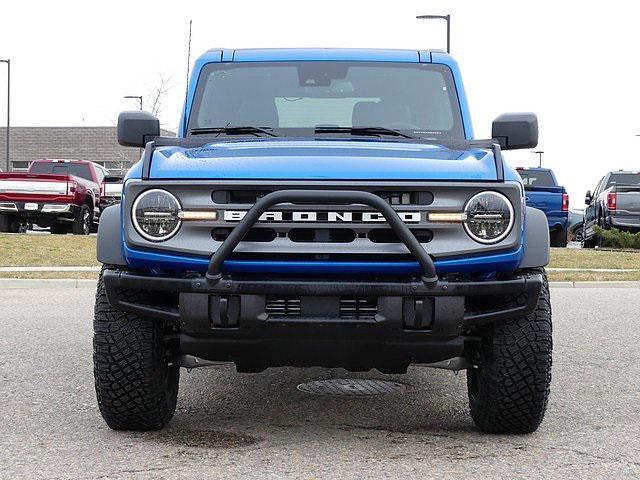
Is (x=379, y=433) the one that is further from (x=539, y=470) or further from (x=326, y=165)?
(x=326, y=165)

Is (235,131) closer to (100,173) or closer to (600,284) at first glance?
(600,284)

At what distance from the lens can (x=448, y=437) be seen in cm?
502

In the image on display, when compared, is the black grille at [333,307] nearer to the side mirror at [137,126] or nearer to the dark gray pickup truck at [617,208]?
the side mirror at [137,126]

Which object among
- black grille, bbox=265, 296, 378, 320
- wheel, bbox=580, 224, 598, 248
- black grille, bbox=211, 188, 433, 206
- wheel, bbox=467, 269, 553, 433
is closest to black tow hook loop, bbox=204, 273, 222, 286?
black grille, bbox=265, 296, 378, 320

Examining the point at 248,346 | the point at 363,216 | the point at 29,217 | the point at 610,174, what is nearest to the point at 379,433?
the point at 248,346

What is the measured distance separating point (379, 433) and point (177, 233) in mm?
1497

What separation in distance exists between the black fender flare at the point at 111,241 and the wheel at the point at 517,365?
1.74 meters

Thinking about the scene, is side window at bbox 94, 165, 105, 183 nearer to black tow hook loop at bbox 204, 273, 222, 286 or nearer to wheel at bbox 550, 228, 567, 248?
wheel at bbox 550, 228, 567, 248

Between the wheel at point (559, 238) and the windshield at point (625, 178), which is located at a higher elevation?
the windshield at point (625, 178)

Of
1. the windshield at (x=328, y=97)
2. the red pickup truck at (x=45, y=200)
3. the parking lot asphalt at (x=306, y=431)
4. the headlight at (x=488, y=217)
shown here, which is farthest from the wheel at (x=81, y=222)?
the headlight at (x=488, y=217)

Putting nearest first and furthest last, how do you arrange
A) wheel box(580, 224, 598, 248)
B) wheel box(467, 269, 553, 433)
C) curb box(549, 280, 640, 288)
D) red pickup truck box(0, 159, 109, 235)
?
wheel box(467, 269, 553, 433) < curb box(549, 280, 640, 288) < red pickup truck box(0, 159, 109, 235) < wheel box(580, 224, 598, 248)

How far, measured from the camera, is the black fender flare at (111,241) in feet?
15.2

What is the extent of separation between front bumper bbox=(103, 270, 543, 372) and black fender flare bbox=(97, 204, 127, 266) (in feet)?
0.21

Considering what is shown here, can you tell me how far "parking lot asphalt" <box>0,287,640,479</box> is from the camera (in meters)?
4.37
